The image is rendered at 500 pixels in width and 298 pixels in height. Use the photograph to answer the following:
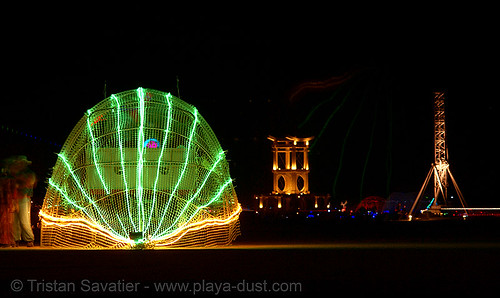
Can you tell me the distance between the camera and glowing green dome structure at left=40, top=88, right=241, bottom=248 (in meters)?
23.5

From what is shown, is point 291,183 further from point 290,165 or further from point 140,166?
point 140,166

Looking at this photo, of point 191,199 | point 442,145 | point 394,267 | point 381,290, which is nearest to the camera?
point 381,290

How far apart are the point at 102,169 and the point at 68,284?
1109cm

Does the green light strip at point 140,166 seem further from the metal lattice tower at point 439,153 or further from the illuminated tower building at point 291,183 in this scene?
the illuminated tower building at point 291,183

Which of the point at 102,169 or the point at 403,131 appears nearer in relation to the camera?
the point at 102,169

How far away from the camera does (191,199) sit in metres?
23.3

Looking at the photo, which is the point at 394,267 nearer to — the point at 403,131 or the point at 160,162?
the point at 160,162

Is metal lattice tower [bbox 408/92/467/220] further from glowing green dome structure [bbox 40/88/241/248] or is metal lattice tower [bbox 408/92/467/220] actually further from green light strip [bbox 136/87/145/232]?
green light strip [bbox 136/87/145/232]

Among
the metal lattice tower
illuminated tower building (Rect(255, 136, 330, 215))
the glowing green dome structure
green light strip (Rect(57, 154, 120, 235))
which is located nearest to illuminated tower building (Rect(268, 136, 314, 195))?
illuminated tower building (Rect(255, 136, 330, 215))

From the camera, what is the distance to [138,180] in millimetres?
22875

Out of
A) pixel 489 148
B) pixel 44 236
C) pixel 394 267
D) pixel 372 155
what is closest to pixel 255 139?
pixel 372 155

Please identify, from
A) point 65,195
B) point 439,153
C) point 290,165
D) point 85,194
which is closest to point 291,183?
point 290,165

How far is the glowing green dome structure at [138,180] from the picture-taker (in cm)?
2352

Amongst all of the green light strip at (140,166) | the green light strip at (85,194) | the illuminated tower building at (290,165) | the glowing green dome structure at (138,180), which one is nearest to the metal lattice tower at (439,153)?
the illuminated tower building at (290,165)
